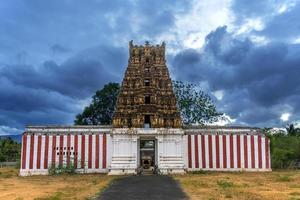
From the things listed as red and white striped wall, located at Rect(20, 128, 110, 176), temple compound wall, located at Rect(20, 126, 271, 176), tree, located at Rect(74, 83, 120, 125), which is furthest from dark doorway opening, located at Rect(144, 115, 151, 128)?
tree, located at Rect(74, 83, 120, 125)

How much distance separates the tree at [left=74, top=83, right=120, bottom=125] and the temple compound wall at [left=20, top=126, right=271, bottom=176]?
29.6m

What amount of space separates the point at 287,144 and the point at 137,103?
28995 mm

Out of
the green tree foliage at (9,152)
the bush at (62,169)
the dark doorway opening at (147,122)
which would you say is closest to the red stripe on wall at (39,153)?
the bush at (62,169)

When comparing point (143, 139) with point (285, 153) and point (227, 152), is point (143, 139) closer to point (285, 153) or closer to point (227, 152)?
point (227, 152)

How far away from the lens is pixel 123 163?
4325 centimetres

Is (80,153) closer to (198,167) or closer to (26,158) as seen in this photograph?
(26,158)

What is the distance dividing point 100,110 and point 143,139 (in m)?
30.9

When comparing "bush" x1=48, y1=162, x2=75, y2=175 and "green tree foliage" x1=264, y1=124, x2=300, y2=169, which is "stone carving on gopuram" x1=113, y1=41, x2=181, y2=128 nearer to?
"bush" x1=48, y1=162, x2=75, y2=175

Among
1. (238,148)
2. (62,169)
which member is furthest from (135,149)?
(238,148)

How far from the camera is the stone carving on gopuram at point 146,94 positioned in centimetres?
4481

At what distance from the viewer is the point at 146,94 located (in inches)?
1806

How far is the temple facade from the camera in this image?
44.0 meters

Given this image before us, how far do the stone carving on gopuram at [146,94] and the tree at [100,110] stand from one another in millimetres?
28814

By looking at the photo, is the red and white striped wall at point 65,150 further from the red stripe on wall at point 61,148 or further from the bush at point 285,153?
the bush at point 285,153
